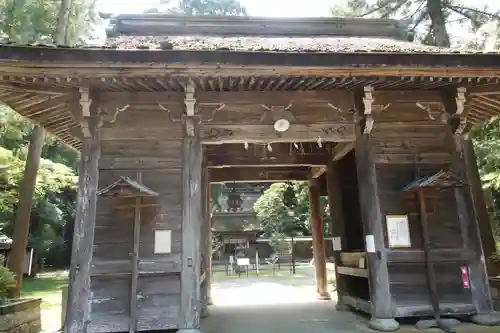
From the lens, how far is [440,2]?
11.4 meters

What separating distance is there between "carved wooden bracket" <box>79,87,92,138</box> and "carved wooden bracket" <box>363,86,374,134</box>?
180 inches

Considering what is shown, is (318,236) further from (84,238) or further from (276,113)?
(84,238)

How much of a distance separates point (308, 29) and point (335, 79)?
16.0 feet

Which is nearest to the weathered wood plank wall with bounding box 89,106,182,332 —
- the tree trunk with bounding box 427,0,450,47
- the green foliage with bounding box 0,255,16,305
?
the green foliage with bounding box 0,255,16,305

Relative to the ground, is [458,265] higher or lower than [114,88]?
lower

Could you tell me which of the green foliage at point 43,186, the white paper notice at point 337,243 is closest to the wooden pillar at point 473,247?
the white paper notice at point 337,243

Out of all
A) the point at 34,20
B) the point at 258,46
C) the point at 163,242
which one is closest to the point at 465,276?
the point at 163,242

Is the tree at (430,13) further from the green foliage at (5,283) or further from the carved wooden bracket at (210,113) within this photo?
the green foliage at (5,283)

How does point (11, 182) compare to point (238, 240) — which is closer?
point (11, 182)

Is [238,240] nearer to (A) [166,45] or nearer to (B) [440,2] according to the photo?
(B) [440,2]

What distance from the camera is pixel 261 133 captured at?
256 inches

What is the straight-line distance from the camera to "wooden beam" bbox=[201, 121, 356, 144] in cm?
645

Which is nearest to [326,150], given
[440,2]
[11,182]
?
[440,2]

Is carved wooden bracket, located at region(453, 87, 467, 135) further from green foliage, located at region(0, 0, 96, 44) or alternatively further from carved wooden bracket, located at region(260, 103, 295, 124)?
green foliage, located at region(0, 0, 96, 44)
